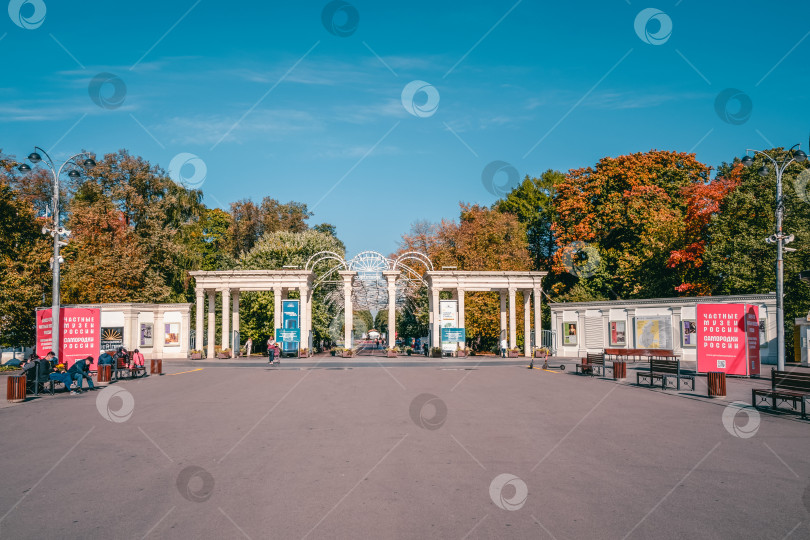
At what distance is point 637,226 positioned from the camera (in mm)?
48500

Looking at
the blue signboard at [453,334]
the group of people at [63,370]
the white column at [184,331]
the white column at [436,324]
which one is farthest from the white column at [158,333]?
the group of people at [63,370]

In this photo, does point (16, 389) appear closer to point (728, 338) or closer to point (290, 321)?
point (728, 338)

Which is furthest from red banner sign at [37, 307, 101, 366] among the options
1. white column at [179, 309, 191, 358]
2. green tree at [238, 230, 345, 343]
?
Answer: green tree at [238, 230, 345, 343]

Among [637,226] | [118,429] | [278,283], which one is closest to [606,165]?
[637,226]

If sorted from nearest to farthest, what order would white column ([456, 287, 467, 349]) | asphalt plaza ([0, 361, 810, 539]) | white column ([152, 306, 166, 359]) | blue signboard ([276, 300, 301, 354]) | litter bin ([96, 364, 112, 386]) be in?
1. asphalt plaza ([0, 361, 810, 539])
2. litter bin ([96, 364, 112, 386])
3. white column ([152, 306, 166, 359])
4. blue signboard ([276, 300, 301, 354])
5. white column ([456, 287, 467, 349])

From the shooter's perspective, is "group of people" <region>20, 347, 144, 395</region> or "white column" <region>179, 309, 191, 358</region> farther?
"white column" <region>179, 309, 191, 358</region>

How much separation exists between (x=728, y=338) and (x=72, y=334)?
2622cm

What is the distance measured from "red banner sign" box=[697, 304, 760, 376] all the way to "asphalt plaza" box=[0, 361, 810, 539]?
790cm

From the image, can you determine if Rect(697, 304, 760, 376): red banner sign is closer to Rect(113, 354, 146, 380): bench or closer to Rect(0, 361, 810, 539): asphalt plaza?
Rect(0, 361, 810, 539): asphalt plaza

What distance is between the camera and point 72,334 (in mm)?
24922

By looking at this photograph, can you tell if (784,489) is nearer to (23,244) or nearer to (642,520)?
(642,520)

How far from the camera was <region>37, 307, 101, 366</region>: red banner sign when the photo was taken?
80.7ft

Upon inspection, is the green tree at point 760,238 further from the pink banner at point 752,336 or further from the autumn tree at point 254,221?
the autumn tree at point 254,221

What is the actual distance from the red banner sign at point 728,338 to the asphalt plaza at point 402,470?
25.9 feet
